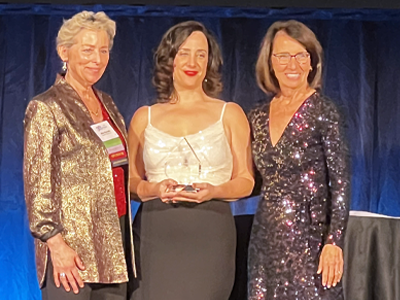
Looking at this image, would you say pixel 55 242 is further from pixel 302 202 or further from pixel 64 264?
pixel 302 202

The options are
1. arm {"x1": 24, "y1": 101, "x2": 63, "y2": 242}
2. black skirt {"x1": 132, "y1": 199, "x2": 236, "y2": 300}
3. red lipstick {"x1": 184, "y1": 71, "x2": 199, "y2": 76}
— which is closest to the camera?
arm {"x1": 24, "y1": 101, "x2": 63, "y2": 242}

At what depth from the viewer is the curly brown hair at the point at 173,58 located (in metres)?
2.16

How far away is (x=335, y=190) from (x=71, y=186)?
91 centimetres

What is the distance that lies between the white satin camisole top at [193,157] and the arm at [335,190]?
0.37 m

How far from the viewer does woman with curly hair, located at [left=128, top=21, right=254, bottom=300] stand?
2049 millimetres

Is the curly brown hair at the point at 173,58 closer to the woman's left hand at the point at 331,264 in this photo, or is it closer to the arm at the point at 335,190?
the arm at the point at 335,190

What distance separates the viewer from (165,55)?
2180 mm

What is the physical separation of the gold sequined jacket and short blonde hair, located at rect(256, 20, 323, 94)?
0.70 meters

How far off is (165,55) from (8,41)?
1.48 metres

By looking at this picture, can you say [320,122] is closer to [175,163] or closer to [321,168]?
[321,168]

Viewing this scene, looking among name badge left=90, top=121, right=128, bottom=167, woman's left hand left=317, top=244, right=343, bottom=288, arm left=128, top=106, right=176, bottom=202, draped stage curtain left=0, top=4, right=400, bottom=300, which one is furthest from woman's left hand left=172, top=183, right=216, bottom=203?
draped stage curtain left=0, top=4, right=400, bottom=300

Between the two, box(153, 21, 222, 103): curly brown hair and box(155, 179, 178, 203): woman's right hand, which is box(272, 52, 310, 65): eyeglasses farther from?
box(155, 179, 178, 203): woman's right hand

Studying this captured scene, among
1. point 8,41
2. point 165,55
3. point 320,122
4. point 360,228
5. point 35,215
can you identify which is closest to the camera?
point 35,215

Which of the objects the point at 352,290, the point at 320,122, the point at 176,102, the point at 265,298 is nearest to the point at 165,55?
the point at 176,102
